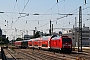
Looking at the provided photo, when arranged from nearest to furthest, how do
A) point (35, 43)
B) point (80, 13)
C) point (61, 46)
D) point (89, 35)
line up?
point (61, 46)
point (80, 13)
point (35, 43)
point (89, 35)

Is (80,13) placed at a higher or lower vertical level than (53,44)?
higher

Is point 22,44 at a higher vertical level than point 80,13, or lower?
lower

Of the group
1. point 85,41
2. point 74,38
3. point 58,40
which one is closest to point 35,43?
point 58,40

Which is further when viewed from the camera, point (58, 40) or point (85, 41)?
point (85, 41)

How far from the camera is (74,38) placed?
5133 inches

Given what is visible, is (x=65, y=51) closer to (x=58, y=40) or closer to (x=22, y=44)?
(x=58, y=40)

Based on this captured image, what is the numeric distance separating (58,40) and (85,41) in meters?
91.1

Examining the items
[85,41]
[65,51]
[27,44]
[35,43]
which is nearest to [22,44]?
[27,44]

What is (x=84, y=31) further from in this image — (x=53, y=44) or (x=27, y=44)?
(x=53, y=44)

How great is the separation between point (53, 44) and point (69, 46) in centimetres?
619

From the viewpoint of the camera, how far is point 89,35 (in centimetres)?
14350

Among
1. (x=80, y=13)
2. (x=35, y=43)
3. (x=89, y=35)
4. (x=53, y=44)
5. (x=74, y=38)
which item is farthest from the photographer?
(x=89, y=35)

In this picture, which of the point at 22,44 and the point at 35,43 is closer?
the point at 35,43

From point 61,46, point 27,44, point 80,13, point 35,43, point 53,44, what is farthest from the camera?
point 27,44
